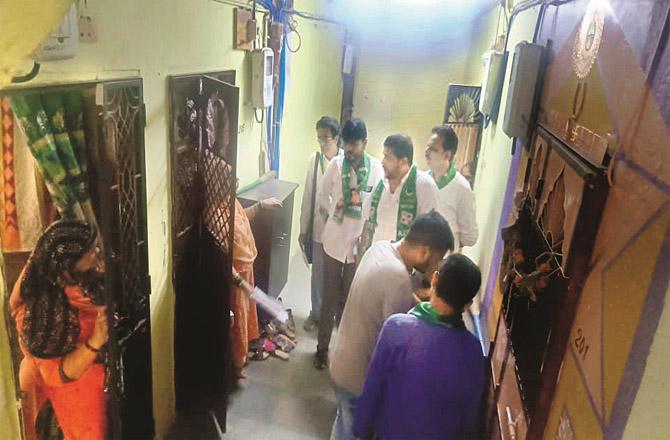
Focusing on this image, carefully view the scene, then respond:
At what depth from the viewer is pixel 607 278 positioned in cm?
91

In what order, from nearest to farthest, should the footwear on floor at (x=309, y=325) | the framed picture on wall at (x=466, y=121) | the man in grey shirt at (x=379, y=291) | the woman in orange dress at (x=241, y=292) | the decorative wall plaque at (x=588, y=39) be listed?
the decorative wall plaque at (x=588, y=39), the man in grey shirt at (x=379, y=291), the woman in orange dress at (x=241, y=292), the footwear on floor at (x=309, y=325), the framed picture on wall at (x=466, y=121)

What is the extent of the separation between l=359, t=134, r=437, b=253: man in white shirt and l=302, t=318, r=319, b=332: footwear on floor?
1131 millimetres

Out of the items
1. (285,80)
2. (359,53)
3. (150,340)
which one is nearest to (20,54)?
(150,340)

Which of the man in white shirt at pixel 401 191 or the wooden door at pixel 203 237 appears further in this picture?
the man in white shirt at pixel 401 191

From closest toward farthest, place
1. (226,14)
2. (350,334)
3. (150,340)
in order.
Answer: (350,334)
(150,340)
(226,14)

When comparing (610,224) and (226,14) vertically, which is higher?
(226,14)

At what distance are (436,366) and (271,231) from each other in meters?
1.97

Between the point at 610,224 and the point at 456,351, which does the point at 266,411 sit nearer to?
the point at 456,351

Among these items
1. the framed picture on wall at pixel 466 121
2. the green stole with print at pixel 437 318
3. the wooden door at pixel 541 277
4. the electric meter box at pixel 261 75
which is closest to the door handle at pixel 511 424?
the wooden door at pixel 541 277

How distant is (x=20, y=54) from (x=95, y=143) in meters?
0.79

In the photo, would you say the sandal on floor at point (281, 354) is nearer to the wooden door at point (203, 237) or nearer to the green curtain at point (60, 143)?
the wooden door at point (203, 237)

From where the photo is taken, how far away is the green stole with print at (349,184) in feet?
10.0

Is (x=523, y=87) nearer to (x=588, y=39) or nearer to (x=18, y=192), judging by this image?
(x=588, y=39)

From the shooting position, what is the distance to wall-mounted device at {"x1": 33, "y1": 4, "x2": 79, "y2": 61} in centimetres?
131
